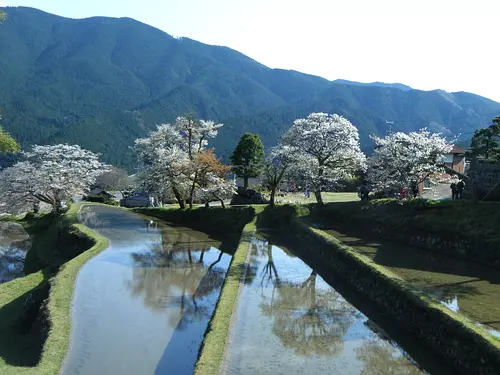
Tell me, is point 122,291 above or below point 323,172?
below

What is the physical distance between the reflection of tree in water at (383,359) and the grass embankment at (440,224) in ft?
30.5

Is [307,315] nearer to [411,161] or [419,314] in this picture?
[419,314]

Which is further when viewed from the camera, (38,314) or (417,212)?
(417,212)

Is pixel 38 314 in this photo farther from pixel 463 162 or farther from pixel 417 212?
pixel 463 162

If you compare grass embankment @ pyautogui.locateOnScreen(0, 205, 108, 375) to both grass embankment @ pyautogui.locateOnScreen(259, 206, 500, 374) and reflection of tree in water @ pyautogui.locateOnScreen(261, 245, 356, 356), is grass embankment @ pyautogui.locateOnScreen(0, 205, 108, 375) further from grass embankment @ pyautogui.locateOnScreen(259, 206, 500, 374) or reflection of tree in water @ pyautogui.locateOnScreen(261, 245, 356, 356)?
grass embankment @ pyautogui.locateOnScreen(259, 206, 500, 374)

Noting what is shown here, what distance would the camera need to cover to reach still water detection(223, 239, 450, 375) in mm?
12016

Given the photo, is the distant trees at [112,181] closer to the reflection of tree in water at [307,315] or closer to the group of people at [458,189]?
the group of people at [458,189]

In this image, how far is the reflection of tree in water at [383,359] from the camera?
11.9 m

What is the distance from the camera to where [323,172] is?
3431 centimetres

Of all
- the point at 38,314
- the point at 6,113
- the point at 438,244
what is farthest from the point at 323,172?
the point at 6,113

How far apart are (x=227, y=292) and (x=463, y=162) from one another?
4427cm

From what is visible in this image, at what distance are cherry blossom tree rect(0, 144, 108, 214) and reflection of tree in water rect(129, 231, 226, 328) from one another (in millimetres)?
18364

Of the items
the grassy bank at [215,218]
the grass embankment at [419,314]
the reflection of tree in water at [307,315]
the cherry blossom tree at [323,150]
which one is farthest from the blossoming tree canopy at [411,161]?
the grassy bank at [215,218]

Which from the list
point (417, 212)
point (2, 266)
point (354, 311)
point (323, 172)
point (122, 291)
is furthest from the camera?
point (323, 172)
